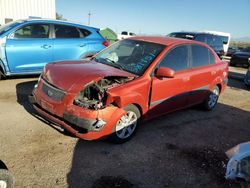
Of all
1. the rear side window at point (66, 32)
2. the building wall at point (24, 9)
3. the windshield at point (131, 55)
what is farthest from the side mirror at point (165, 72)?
the building wall at point (24, 9)

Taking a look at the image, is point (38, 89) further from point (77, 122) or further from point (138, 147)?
point (138, 147)

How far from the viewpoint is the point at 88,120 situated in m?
3.57

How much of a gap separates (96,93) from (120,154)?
0.99 m

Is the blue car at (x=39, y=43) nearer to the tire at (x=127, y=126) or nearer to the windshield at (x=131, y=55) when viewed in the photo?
the windshield at (x=131, y=55)

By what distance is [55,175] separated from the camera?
126 inches

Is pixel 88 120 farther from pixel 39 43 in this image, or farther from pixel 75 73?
pixel 39 43

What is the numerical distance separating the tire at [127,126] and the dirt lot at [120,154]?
132 mm

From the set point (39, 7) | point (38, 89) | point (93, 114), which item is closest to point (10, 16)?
point (39, 7)

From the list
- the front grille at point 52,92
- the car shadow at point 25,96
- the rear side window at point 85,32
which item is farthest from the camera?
the rear side window at point 85,32

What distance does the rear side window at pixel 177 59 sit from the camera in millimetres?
4698

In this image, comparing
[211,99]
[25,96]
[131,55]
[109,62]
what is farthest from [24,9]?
[211,99]

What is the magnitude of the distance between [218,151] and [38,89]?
325 cm

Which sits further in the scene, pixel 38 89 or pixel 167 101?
pixel 167 101

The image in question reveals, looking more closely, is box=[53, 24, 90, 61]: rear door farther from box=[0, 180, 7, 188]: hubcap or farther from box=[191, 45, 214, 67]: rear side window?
box=[0, 180, 7, 188]: hubcap
